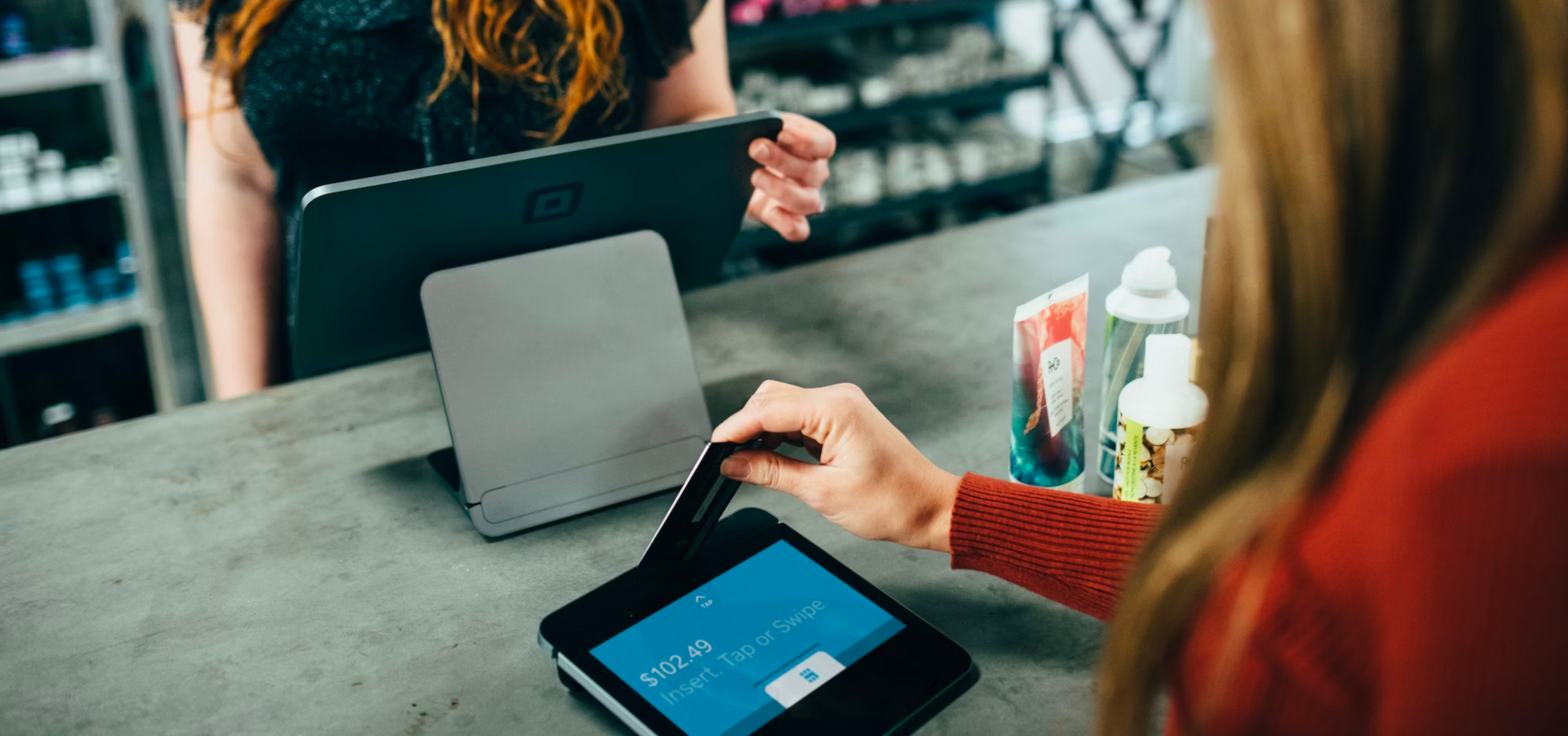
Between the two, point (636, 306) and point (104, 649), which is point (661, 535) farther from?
point (104, 649)

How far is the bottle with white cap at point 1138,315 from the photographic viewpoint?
938 mm

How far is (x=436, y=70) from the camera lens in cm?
141

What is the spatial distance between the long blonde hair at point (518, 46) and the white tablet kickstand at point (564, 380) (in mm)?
429

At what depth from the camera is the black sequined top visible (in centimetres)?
137

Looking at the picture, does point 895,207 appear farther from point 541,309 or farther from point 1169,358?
point 1169,358

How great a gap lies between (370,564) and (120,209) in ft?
8.32

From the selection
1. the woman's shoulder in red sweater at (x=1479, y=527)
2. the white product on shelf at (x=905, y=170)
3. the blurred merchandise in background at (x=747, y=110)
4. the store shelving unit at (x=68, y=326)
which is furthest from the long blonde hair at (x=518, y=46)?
the white product on shelf at (x=905, y=170)

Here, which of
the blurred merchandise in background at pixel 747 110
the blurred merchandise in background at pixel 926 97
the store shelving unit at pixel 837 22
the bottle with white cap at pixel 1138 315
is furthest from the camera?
the blurred merchandise in background at pixel 926 97

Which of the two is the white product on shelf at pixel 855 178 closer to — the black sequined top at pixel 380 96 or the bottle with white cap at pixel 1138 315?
the black sequined top at pixel 380 96

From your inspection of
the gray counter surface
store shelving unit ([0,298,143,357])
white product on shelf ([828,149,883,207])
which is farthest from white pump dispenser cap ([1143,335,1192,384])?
store shelving unit ([0,298,143,357])

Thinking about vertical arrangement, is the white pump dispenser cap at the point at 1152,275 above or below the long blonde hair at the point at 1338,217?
below

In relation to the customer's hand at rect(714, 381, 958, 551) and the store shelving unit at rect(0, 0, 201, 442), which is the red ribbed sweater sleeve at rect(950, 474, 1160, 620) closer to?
the customer's hand at rect(714, 381, 958, 551)

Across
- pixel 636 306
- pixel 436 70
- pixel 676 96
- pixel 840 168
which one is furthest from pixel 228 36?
pixel 840 168

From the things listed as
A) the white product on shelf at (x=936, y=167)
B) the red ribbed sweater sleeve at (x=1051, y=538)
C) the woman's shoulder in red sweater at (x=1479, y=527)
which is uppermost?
the woman's shoulder in red sweater at (x=1479, y=527)
